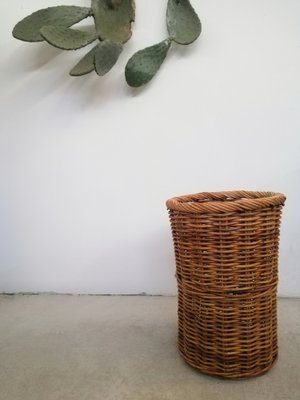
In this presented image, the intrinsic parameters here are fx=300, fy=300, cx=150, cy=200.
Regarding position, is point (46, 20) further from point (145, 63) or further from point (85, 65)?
point (145, 63)

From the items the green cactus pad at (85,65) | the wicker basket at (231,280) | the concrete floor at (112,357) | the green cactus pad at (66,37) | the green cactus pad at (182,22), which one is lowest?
the concrete floor at (112,357)

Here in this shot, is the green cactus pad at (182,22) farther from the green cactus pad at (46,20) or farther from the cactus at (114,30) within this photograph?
the green cactus pad at (46,20)

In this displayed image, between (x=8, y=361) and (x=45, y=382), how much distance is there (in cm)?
15

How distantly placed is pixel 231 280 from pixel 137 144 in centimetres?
69

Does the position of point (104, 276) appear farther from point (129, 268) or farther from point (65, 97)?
point (65, 97)

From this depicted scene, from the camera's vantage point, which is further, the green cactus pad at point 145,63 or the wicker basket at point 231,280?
the green cactus pad at point 145,63

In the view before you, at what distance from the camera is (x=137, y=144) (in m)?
1.20

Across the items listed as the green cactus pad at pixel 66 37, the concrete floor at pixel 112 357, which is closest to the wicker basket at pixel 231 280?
the concrete floor at pixel 112 357

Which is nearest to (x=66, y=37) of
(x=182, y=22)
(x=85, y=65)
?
(x=85, y=65)

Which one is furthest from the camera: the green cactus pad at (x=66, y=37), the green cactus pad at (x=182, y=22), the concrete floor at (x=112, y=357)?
the green cactus pad at (x=182, y=22)

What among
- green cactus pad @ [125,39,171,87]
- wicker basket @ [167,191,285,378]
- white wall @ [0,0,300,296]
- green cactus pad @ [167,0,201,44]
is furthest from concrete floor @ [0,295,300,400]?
green cactus pad @ [167,0,201,44]

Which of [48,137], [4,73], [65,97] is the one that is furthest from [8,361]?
[4,73]

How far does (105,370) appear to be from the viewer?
2.40 ft

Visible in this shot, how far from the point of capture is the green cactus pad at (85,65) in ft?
3.59
